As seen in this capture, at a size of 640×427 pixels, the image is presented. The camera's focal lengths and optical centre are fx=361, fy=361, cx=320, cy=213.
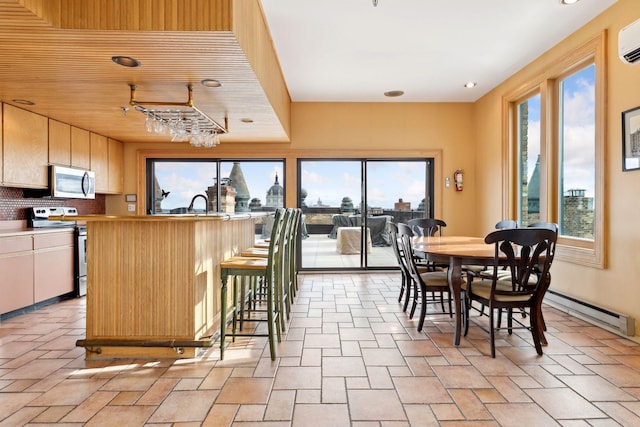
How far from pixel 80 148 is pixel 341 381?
4642 mm

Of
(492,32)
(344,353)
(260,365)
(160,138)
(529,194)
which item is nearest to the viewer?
(260,365)

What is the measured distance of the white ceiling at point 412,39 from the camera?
3.19 metres

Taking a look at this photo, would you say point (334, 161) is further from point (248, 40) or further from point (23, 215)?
point (23, 215)

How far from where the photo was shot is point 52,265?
4062 mm

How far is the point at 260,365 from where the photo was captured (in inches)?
99.3

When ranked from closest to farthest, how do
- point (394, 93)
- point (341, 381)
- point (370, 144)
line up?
point (341, 381)
point (394, 93)
point (370, 144)

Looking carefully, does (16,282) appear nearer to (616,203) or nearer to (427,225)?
(427,225)

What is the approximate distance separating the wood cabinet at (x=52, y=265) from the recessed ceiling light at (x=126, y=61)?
2.34m

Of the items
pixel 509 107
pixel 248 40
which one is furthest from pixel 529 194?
pixel 248 40

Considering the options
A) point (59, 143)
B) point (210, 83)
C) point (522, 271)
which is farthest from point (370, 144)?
point (59, 143)

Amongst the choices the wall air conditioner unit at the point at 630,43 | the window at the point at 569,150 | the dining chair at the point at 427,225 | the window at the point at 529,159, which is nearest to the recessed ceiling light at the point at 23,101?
the dining chair at the point at 427,225

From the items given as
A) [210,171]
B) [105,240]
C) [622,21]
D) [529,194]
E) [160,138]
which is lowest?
[105,240]

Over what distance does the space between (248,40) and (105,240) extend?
1799 millimetres

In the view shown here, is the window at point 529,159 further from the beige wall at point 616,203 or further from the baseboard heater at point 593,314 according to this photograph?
the baseboard heater at point 593,314
